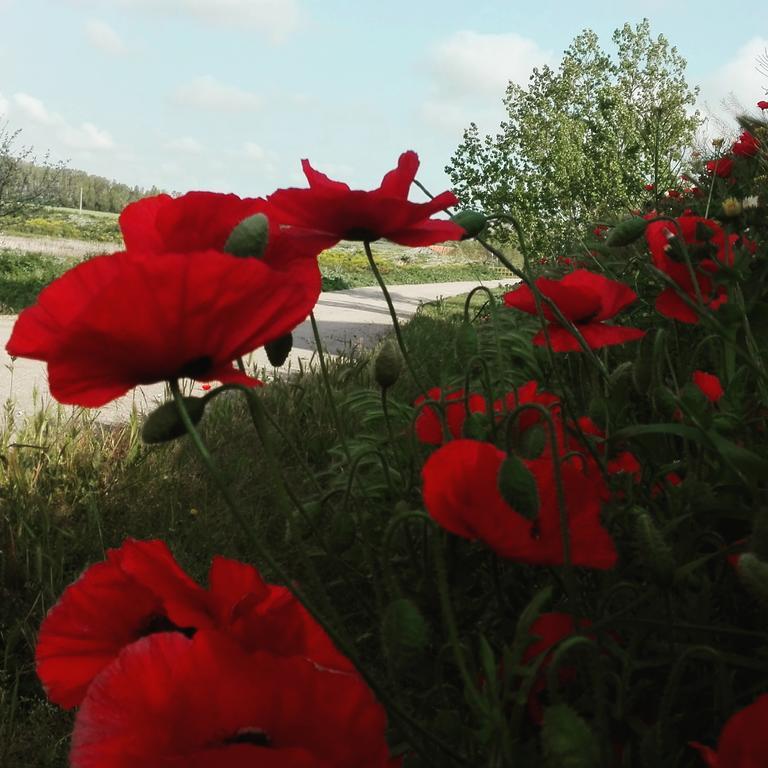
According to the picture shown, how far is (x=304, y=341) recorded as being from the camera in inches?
271

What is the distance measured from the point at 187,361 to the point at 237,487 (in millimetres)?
1768

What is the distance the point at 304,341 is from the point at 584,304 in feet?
19.3

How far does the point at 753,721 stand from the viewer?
0.43 meters

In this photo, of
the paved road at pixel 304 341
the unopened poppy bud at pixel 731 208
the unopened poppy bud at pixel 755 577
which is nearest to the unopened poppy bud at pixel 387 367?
the unopened poppy bud at pixel 755 577

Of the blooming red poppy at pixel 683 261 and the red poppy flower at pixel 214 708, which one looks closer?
the red poppy flower at pixel 214 708

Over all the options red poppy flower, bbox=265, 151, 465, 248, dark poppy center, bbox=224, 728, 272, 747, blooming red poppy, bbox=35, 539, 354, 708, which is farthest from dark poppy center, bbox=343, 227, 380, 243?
dark poppy center, bbox=224, 728, 272, 747

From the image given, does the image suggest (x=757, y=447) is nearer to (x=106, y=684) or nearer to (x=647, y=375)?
(x=647, y=375)

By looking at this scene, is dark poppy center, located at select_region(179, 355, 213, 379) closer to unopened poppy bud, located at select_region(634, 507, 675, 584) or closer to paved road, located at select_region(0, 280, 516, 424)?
unopened poppy bud, located at select_region(634, 507, 675, 584)

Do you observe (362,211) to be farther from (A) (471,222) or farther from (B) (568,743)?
(B) (568,743)

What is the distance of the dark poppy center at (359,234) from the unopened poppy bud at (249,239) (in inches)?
9.5

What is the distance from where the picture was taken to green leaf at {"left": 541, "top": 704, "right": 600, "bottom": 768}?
1.53 feet

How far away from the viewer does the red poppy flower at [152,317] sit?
49 centimetres

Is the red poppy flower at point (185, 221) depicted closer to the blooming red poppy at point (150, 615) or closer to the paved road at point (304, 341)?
the blooming red poppy at point (150, 615)

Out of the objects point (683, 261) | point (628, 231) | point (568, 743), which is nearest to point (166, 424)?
point (568, 743)
